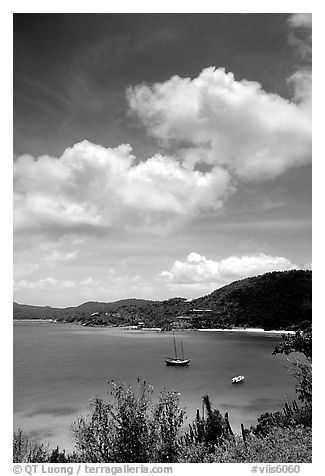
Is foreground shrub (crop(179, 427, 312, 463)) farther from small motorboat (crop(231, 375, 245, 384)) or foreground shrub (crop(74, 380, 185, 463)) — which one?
small motorboat (crop(231, 375, 245, 384))

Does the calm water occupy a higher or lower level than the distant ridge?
lower

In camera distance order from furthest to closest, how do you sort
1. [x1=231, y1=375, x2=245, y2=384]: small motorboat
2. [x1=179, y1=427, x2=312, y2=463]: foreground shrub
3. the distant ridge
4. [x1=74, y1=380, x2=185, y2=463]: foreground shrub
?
[x1=231, y1=375, x2=245, y2=384]: small motorboat
the distant ridge
[x1=74, y1=380, x2=185, y2=463]: foreground shrub
[x1=179, y1=427, x2=312, y2=463]: foreground shrub
